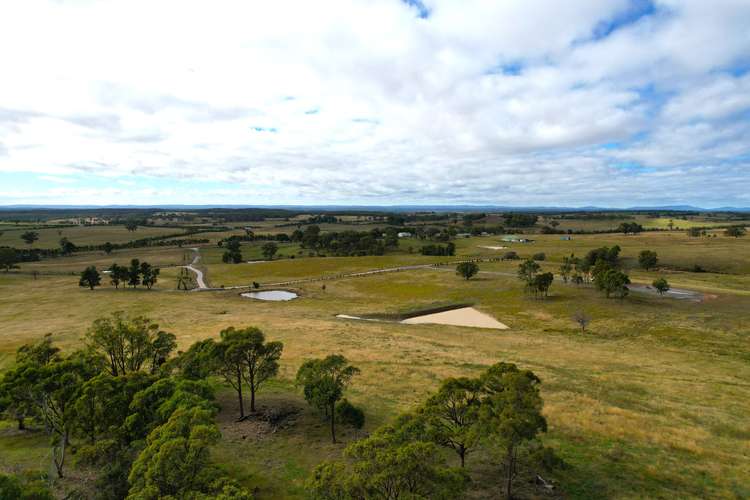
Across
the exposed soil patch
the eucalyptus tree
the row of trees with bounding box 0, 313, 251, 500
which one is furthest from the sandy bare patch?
the row of trees with bounding box 0, 313, 251, 500

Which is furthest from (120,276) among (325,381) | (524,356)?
(524,356)

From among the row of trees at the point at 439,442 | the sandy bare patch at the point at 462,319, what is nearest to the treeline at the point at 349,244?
the sandy bare patch at the point at 462,319

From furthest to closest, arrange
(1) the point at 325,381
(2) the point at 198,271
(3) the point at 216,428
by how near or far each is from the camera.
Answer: (2) the point at 198,271 → (1) the point at 325,381 → (3) the point at 216,428

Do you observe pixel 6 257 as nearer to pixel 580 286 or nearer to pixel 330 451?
pixel 330 451

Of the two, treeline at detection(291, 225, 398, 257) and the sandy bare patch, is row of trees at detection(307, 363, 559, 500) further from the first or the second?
treeline at detection(291, 225, 398, 257)

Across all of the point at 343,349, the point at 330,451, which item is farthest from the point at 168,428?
the point at 343,349

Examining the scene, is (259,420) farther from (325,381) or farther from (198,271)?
(198,271)

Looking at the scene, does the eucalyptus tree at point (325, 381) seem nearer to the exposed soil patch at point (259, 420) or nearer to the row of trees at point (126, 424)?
the exposed soil patch at point (259, 420)
